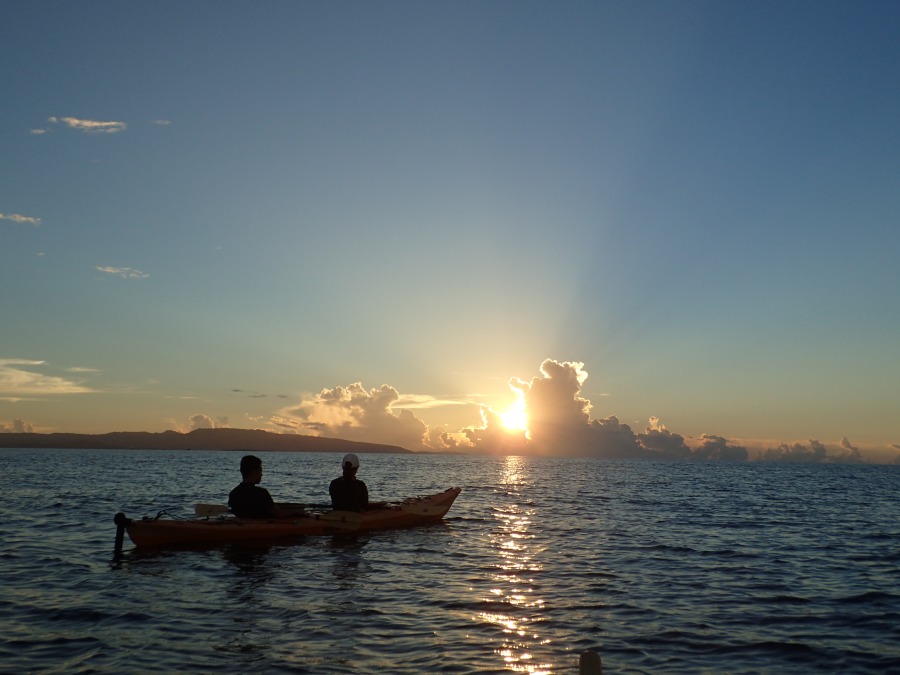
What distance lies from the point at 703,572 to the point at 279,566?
35.6 feet

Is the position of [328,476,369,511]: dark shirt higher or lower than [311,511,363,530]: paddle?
higher

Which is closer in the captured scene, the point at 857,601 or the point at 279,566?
the point at 857,601

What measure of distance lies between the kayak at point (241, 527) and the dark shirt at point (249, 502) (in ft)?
0.71

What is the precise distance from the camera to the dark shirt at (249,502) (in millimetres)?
19703

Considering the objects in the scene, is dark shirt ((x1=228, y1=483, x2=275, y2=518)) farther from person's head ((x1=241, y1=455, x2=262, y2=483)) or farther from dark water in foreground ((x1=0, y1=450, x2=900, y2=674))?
dark water in foreground ((x1=0, y1=450, x2=900, y2=674))

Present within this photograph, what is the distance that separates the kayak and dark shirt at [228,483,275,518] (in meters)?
0.22

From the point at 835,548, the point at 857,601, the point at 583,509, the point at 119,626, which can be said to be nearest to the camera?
the point at 119,626

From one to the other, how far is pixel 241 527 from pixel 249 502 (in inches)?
29.1

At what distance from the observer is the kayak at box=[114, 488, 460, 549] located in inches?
722

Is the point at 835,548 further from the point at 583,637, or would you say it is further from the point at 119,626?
the point at 119,626

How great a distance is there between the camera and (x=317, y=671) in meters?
8.66

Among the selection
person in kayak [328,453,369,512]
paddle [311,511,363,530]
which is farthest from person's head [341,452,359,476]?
paddle [311,511,363,530]

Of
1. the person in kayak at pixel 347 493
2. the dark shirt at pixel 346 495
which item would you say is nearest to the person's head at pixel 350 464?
the person in kayak at pixel 347 493

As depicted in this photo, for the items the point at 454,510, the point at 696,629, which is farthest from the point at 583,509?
the point at 696,629
